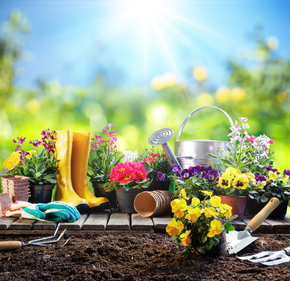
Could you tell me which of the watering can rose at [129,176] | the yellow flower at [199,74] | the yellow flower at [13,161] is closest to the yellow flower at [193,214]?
the watering can rose at [129,176]

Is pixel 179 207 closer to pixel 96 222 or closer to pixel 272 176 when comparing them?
pixel 96 222

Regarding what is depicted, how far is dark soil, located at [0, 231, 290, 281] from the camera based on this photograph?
3.62 ft

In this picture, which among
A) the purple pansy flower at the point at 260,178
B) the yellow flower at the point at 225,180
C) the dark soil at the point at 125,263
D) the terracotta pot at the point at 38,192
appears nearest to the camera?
the dark soil at the point at 125,263

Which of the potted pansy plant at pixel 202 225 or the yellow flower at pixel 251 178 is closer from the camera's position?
the potted pansy plant at pixel 202 225

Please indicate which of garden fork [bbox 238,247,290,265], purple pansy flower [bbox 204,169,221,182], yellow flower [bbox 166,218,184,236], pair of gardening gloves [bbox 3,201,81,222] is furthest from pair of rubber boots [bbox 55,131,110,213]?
garden fork [bbox 238,247,290,265]

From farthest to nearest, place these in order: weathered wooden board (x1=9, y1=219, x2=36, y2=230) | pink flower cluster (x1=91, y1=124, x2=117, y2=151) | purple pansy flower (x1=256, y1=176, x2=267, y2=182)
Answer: pink flower cluster (x1=91, y1=124, x2=117, y2=151), purple pansy flower (x1=256, y1=176, x2=267, y2=182), weathered wooden board (x1=9, y1=219, x2=36, y2=230)

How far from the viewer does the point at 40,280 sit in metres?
1.06

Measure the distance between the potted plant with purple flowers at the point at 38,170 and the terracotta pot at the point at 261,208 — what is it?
1.45 metres

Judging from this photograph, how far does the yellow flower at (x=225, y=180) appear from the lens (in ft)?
5.88

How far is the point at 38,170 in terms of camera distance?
2160 mm

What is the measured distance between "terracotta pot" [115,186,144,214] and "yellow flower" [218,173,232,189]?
1.86 ft

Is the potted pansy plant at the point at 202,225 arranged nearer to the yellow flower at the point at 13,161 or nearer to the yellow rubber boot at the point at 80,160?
the yellow rubber boot at the point at 80,160

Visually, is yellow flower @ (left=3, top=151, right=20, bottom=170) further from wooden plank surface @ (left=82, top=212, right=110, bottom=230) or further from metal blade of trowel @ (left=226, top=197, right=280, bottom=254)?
metal blade of trowel @ (left=226, top=197, right=280, bottom=254)

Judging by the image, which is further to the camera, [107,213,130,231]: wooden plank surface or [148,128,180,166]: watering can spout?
[148,128,180,166]: watering can spout
